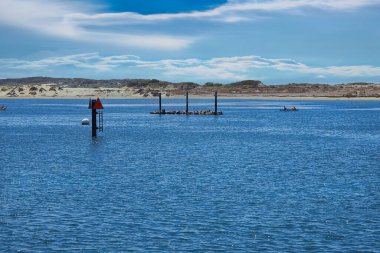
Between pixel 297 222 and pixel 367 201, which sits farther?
pixel 367 201

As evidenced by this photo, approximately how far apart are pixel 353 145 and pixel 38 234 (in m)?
51.2

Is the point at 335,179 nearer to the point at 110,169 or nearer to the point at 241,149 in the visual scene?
the point at 110,169

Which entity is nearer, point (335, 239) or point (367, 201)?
point (335, 239)

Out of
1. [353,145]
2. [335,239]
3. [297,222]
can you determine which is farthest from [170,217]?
[353,145]

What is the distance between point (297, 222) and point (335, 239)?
313 cm

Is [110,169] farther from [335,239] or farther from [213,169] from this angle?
[335,239]

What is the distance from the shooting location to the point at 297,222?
28.8 m

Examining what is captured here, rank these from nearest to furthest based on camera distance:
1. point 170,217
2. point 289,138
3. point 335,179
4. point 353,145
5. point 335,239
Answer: point 335,239
point 170,217
point 335,179
point 353,145
point 289,138

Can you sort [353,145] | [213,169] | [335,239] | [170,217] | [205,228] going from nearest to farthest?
[335,239] → [205,228] → [170,217] → [213,169] → [353,145]

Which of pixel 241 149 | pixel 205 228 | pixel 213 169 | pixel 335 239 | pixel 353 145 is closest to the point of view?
pixel 335 239

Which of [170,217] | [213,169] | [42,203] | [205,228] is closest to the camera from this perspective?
[205,228]

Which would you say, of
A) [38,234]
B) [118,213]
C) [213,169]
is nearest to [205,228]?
[118,213]

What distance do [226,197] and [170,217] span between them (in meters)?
5.99

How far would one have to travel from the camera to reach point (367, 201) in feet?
111
